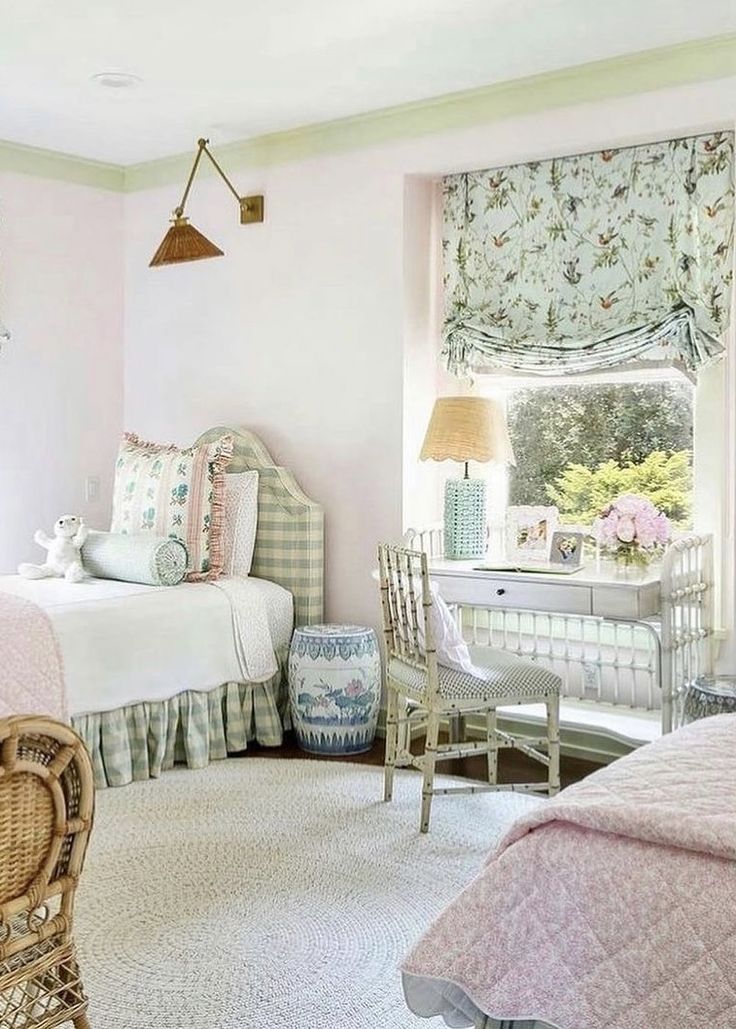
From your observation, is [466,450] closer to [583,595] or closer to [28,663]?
[583,595]

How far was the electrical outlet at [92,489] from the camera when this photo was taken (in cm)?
529

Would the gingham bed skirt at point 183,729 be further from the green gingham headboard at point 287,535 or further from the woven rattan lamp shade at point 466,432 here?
the woven rattan lamp shade at point 466,432

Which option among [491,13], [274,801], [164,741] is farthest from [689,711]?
[491,13]

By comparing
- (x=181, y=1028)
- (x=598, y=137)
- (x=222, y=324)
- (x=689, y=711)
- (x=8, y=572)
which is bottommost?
(x=181, y=1028)

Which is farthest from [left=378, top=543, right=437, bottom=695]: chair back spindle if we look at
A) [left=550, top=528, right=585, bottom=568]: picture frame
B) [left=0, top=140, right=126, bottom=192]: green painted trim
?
[left=0, top=140, right=126, bottom=192]: green painted trim

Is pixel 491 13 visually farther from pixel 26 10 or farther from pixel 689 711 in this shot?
pixel 689 711

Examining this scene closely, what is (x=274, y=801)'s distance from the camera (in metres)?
3.74

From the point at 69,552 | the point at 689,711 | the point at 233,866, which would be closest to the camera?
the point at 233,866

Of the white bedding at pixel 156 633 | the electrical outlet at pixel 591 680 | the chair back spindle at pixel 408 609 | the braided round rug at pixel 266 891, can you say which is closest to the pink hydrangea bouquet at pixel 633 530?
the electrical outlet at pixel 591 680

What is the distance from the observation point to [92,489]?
5.30 meters

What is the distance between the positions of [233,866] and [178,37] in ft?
8.27

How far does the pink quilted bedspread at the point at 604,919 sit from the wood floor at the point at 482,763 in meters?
2.18

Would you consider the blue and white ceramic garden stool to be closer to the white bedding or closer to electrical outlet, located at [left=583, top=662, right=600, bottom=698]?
the white bedding

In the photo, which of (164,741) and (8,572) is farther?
(8,572)
